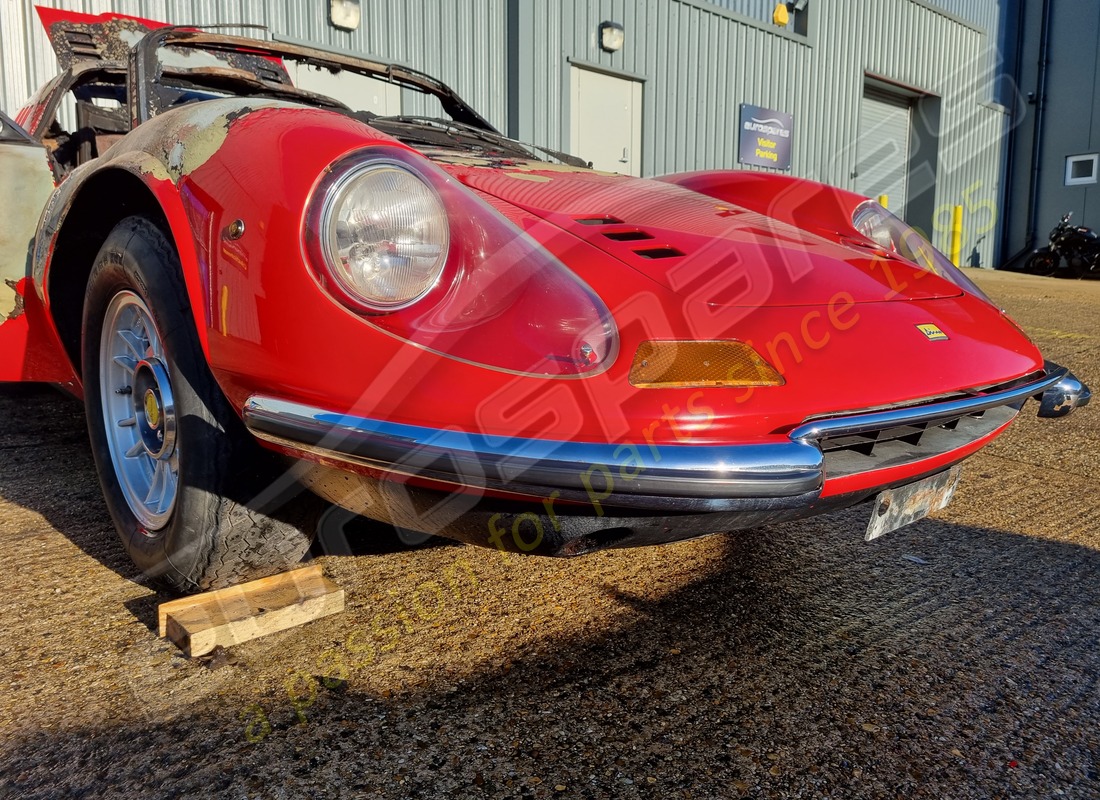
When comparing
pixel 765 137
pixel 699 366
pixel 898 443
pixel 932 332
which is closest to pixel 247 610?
pixel 699 366

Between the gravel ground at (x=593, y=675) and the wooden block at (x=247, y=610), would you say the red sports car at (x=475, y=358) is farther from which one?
the gravel ground at (x=593, y=675)

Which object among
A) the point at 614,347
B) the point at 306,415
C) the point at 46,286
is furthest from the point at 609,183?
the point at 46,286

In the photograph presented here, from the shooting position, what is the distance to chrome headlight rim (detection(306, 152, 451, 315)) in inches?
50.2

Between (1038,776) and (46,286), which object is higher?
(46,286)

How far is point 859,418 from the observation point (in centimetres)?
134

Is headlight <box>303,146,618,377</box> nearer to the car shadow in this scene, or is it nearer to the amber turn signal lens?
the amber turn signal lens

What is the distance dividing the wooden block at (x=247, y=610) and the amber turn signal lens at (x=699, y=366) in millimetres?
831

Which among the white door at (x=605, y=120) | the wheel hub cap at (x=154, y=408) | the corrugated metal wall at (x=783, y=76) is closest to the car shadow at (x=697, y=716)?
the wheel hub cap at (x=154, y=408)

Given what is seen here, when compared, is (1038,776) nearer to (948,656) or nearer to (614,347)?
(948,656)

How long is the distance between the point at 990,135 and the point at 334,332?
59.5ft

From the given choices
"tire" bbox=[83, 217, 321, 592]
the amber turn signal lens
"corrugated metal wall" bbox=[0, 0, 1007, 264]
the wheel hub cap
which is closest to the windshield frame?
"tire" bbox=[83, 217, 321, 592]

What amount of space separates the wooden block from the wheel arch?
507mm

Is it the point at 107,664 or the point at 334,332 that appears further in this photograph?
the point at 107,664

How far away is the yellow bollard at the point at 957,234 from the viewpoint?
14.6m
